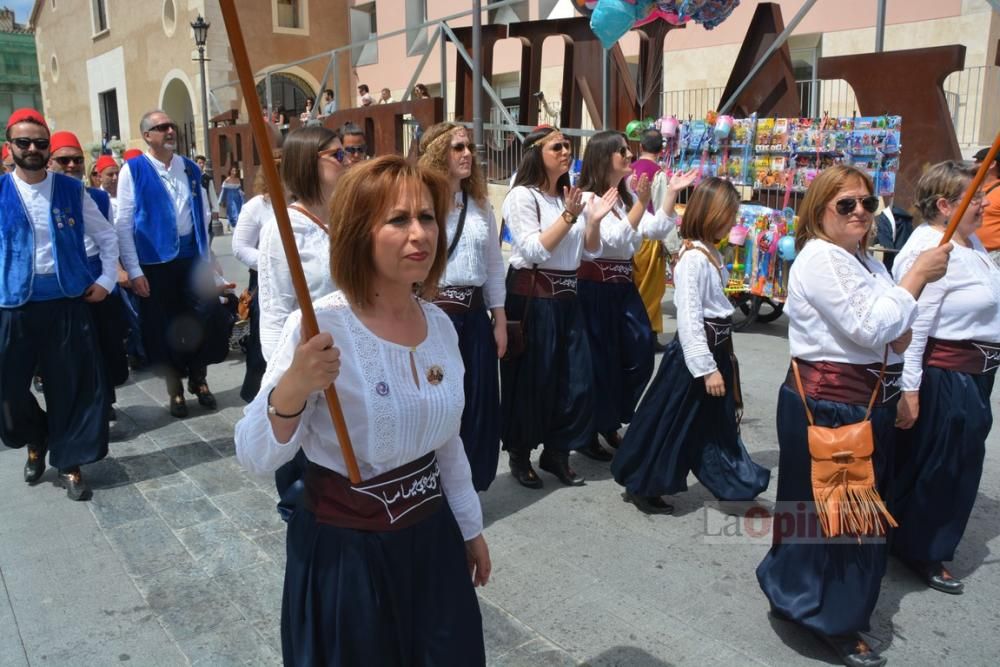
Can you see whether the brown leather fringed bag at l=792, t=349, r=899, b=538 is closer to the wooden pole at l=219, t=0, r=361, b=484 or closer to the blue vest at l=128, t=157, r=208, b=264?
the wooden pole at l=219, t=0, r=361, b=484

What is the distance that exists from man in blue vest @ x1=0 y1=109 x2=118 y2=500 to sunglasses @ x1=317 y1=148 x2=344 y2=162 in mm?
1853

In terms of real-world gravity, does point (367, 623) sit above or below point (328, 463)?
below

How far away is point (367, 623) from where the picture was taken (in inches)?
72.6

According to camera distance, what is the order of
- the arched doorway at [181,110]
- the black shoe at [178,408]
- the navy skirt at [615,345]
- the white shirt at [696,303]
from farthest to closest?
the arched doorway at [181,110] → the black shoe at [178,408] → the navy skirt at [615,345] → the white shirt at [696,303]

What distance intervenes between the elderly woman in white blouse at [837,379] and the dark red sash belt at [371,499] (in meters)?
1.52

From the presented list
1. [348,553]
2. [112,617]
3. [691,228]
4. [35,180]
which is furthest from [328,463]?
[35,180]

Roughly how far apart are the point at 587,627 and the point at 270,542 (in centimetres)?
157

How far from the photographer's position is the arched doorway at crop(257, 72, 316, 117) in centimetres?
2619

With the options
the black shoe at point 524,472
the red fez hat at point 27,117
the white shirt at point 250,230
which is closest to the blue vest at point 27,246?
the red fez hat at point 27,117

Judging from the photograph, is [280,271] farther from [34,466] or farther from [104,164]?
[104,164]

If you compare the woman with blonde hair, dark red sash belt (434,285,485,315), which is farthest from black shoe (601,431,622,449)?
dark red sash belt (434,285,485,315)

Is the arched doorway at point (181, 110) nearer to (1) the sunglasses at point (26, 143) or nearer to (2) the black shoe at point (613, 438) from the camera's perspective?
(1) the sunglasses at point (26, 143)

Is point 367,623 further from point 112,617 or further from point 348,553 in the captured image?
point 112,617

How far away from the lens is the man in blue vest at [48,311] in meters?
4.25
